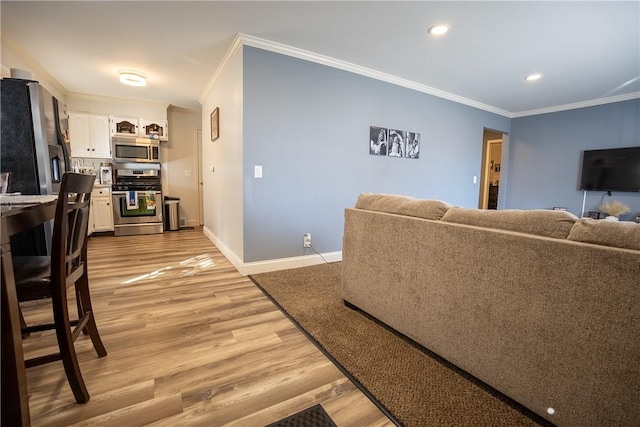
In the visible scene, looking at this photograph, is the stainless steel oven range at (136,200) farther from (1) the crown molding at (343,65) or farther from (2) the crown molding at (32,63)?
(1) the crown molding at (343,65)

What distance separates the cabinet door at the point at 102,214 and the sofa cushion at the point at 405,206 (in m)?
4.72

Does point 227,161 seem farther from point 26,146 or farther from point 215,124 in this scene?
point 26,146

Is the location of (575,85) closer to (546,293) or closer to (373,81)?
(373,81)

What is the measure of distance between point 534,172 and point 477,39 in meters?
3.69

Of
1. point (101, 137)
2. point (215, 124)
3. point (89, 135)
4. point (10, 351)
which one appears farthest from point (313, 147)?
point (89, 135)

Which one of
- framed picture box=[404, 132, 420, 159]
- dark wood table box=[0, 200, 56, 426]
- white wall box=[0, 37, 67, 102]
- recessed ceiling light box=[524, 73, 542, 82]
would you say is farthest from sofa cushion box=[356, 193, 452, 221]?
white wall box=[0, 37, 67, 102]

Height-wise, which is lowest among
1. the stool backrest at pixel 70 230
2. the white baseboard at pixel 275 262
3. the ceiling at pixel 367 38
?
the white baseboard at pixel 275 262

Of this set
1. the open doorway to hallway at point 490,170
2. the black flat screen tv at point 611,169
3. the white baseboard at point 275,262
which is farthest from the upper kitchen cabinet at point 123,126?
the black flat screen tv at point 611,169

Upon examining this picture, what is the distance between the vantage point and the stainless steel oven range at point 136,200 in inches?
185

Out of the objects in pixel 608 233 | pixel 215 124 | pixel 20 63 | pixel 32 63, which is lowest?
pixel 608 233

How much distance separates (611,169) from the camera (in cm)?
427

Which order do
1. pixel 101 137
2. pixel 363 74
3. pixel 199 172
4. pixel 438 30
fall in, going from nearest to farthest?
pixel 438 30 < pixel 363 74 < pixel 101 137 < pixel 199 172

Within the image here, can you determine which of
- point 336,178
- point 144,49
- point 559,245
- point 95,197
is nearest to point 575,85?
point 336,178

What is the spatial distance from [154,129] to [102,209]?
169 centimetres
